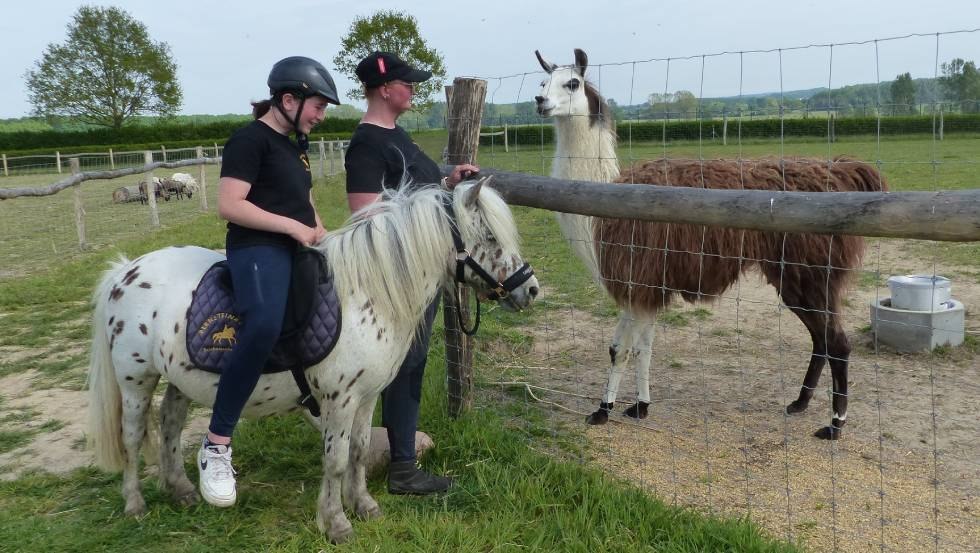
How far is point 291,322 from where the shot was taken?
282 cm

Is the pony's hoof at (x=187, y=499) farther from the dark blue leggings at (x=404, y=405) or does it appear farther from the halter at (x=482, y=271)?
the halter at (x=482, y=271)

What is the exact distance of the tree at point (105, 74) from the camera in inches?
1833

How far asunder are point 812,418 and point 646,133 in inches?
336

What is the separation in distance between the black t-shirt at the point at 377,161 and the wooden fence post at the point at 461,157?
A: 2.80 feet

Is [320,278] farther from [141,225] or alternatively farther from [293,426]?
[141,225]

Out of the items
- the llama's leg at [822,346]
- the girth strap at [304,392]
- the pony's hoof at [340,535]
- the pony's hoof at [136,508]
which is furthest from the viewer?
the llama's leg at [822,346]

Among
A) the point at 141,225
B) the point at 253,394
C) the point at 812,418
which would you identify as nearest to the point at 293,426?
the point at 253,394

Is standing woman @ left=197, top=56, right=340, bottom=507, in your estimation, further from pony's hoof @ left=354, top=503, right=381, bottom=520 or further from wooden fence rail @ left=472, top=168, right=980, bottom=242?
wooden fence rail @ left=472, top=168, right=980, bottom=242

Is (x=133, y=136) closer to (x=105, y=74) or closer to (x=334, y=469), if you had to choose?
(x=105, y=74)

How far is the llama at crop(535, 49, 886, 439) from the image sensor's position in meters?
4.28

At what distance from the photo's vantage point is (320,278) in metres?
2.91

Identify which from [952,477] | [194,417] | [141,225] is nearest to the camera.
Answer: [952,477]

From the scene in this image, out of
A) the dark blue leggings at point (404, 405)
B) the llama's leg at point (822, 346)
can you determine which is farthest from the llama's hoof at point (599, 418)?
the dark blue leggings at point (404, 405)

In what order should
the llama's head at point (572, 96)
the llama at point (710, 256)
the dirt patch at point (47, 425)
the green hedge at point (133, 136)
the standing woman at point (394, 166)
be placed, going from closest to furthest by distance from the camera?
the standing woman at point (394, 166)
the dirt patch at point (47, 425)
the llama at point (710, 256)
the llama's head at point (572, 96)
the green hedge at point (133, 136)
